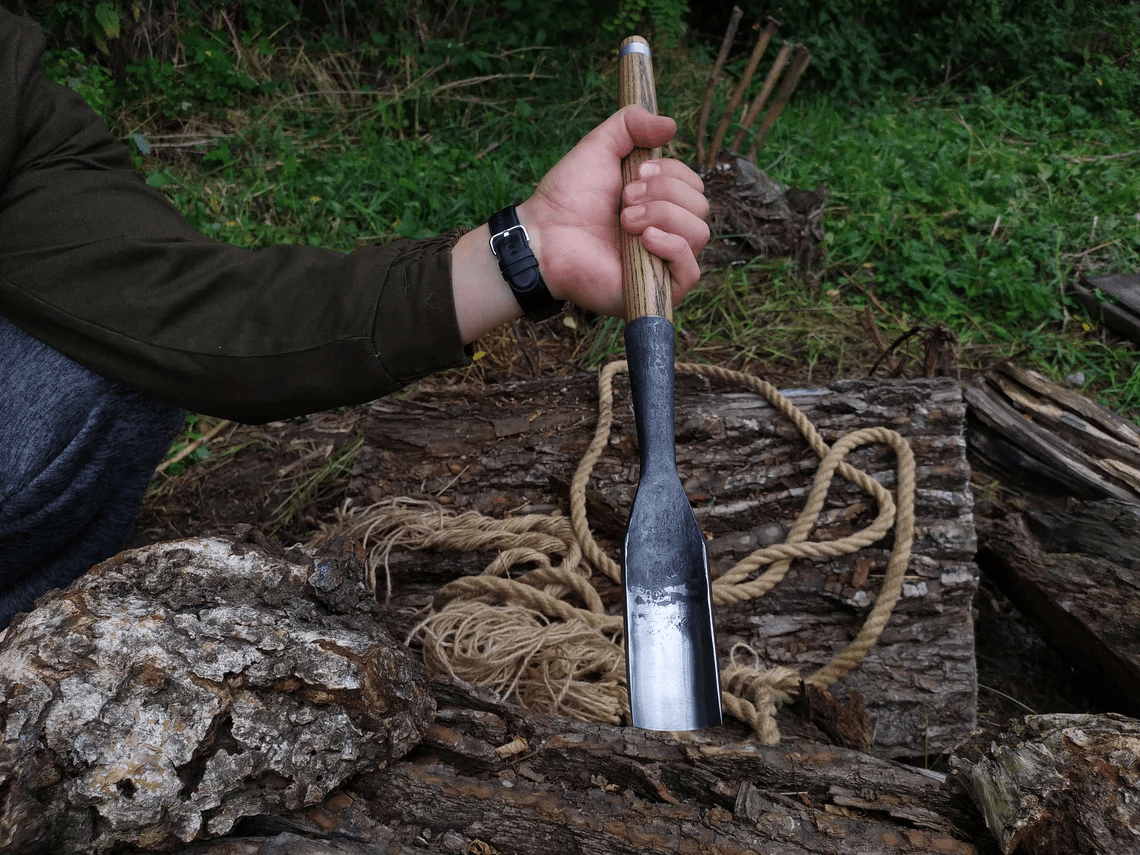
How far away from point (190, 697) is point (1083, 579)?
6.41 ft

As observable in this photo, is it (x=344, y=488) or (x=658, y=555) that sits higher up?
(x=658, y=555)

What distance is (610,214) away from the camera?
1668 mm

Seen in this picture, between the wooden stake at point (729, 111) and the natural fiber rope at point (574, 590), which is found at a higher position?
the wooden stake at point (729, 111)

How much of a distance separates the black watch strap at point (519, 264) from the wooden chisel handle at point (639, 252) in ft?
0.58

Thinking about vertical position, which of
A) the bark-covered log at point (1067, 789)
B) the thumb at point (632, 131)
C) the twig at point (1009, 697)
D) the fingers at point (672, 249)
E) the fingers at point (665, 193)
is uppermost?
the thumb at point (632, 131)

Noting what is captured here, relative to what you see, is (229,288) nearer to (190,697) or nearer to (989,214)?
(190,697)

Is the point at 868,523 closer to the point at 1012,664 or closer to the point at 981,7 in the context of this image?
the point at 1012,664

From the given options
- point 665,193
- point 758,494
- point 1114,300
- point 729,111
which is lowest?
point 758,494

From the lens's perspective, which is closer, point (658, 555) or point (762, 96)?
point (658, 555)

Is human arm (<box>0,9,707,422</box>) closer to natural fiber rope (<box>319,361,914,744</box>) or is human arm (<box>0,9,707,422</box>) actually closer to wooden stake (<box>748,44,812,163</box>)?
natural fiber rope (<box>319,361,914,744</box>)

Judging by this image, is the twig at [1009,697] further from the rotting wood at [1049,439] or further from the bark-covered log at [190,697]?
the bark-covered log at [190,697]

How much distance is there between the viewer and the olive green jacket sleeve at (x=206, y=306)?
56.8 inches

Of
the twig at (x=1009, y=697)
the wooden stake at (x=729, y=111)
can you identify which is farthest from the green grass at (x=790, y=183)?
the twig at (x=1009, y=697)

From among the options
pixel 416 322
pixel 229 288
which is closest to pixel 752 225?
pixel 416 322
